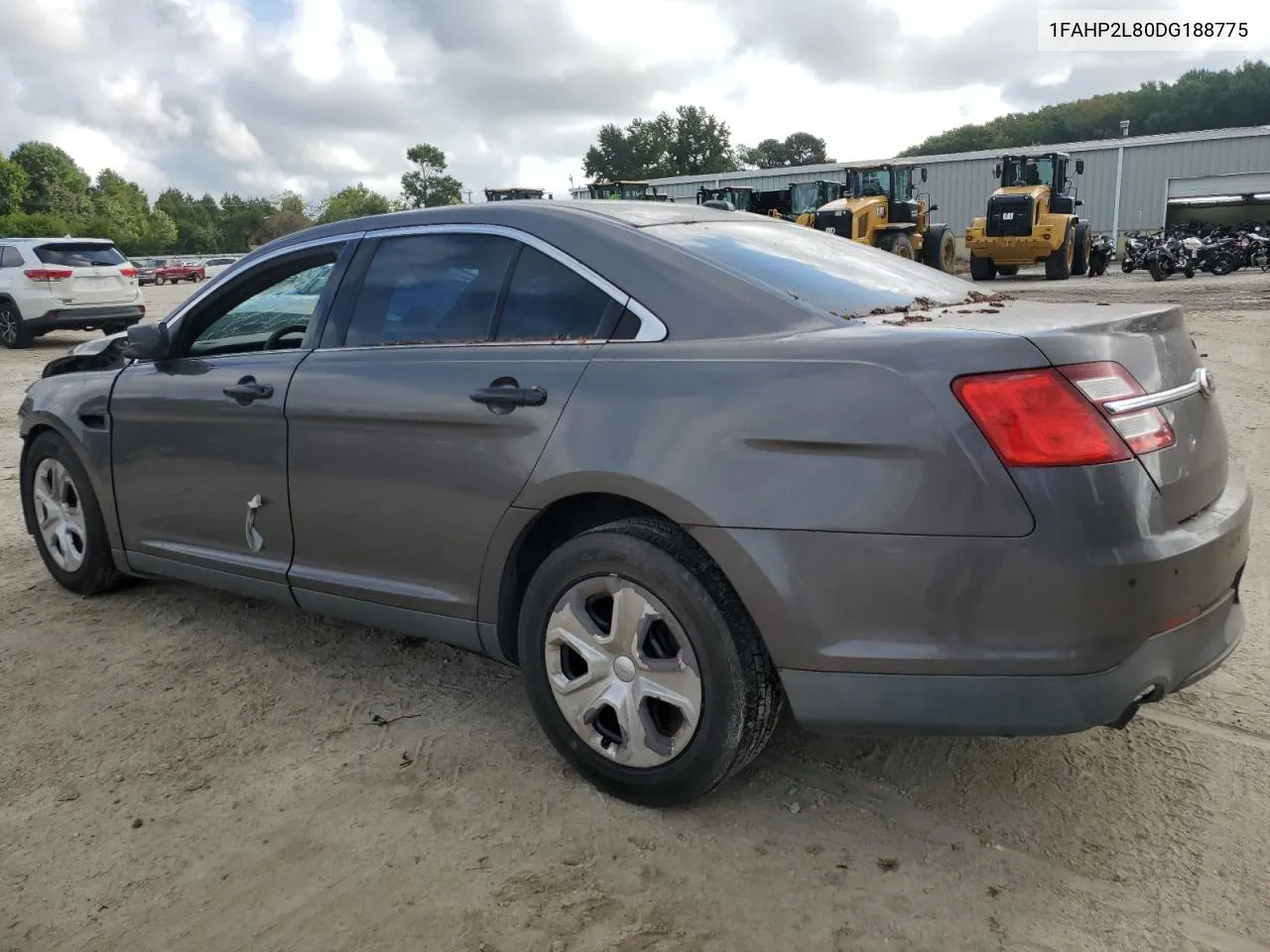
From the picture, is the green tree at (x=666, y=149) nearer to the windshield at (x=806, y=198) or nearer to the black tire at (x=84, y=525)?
the windshield at (x=806, y=198)

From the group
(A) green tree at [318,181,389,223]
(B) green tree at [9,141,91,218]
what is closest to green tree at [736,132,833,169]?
(A) green tree at [318,181,389,223]

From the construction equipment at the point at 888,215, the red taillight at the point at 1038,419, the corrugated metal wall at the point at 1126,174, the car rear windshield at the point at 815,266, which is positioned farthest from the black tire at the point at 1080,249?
the red taillight at the point at 1038,419

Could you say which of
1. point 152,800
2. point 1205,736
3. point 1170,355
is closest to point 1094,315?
point 1170,355

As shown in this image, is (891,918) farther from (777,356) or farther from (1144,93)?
(1144,93)

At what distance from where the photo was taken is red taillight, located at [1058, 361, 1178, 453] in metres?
2.14

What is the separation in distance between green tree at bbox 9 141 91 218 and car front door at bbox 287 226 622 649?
286ft

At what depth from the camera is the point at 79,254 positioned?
15.3 metres

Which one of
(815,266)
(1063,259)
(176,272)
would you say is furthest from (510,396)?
(176,272)

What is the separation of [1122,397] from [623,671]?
1319 millimetres

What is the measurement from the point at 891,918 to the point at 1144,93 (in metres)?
95.5

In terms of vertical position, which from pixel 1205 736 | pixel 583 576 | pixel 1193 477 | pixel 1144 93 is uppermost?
pixel 1144 93

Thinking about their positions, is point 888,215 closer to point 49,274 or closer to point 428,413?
point 49,274

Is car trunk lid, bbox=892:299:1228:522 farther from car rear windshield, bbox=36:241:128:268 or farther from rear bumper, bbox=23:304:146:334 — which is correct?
car rear windshield, bbox=36:241:128:268

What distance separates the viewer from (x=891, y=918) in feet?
7.21
